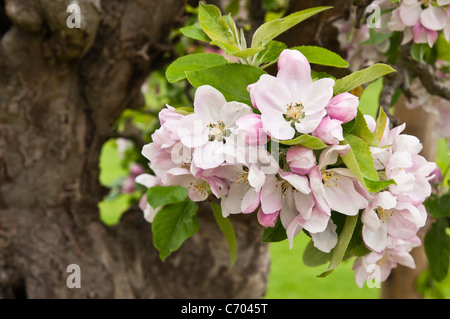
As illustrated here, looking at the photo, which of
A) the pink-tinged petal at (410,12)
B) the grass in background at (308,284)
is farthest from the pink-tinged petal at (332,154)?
the grass in background at (308,284)

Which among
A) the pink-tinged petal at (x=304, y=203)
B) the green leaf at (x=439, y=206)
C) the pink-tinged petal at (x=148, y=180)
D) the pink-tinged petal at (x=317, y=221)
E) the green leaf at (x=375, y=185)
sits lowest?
the green leaf at (x=439, y=206)

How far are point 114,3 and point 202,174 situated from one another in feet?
2.42

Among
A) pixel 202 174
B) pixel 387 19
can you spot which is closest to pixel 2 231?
pixel 202 174

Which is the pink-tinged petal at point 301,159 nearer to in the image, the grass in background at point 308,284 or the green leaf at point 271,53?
the green leaf at point 271,53

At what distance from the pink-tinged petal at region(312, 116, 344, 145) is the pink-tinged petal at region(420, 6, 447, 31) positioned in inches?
14.1

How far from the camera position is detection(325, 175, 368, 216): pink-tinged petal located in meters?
0.53

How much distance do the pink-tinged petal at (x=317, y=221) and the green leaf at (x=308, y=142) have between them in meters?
0.07

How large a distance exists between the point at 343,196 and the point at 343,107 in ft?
0.29

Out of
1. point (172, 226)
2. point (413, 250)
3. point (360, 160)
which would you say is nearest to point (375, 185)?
point (360, 160)

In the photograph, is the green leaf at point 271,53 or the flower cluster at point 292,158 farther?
the green leaf at point 271,53

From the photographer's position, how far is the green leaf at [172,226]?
0.77 metres

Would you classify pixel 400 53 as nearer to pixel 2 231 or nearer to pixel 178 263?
pixel 178 263

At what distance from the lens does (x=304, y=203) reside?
1.73 feet

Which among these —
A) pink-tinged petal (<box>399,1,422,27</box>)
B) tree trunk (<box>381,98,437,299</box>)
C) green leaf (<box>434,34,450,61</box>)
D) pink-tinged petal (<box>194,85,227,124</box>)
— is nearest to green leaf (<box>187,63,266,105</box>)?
pink-tinged petal (<box>194,85,227,124</box>)
